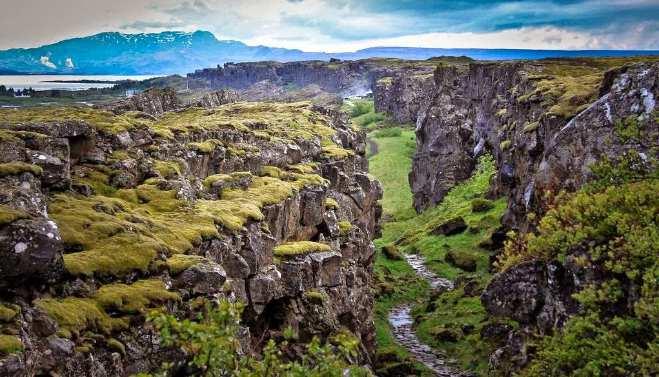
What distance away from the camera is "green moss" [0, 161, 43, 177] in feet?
79.0

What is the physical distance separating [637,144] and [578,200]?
7057 millimetres

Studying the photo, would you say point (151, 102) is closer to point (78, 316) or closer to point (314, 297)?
point (314, 297)

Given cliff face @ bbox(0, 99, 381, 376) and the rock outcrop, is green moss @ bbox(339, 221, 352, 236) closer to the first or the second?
cliff face @ bbox(0, 99, 381, 376)

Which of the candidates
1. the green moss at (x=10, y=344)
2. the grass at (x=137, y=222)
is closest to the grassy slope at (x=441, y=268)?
the grass at (x=137, y=222)

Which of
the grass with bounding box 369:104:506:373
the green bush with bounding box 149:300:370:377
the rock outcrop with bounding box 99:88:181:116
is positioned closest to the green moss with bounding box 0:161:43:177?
the green bush with bounding box 149:300:370:377

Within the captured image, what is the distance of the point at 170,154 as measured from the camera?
146 ft

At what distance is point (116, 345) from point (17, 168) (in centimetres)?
911

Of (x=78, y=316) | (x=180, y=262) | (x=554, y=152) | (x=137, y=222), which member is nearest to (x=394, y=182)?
(x=554, y=152)

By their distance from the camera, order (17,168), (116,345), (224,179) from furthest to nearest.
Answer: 1. (224,179)
2. (17,168)
3. (116,345)

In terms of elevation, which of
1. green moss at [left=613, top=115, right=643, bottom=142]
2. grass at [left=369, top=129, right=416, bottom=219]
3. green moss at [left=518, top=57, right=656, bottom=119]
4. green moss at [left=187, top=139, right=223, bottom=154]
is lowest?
grass at [left=369, top=129, right=416, bottom=219]

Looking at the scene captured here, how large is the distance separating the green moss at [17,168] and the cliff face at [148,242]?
0.18 feet

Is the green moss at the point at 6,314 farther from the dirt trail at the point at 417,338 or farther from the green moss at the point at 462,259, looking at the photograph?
the green moss at the point at 462,259

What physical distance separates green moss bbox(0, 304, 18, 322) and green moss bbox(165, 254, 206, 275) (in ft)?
28.0

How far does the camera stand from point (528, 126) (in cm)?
6762
